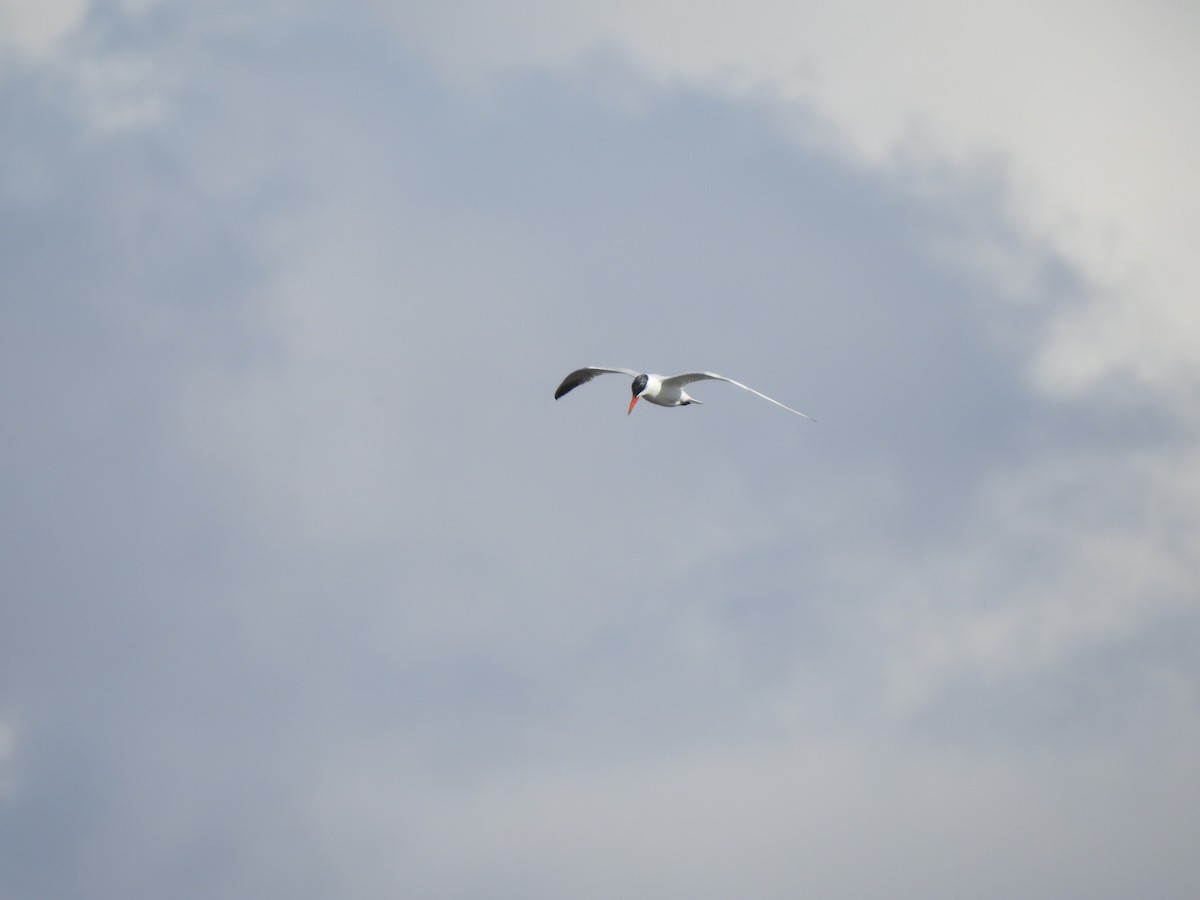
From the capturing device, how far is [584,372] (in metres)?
82.2

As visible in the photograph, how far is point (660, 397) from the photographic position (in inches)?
3184

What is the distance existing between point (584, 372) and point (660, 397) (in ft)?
Answer: 11.9
